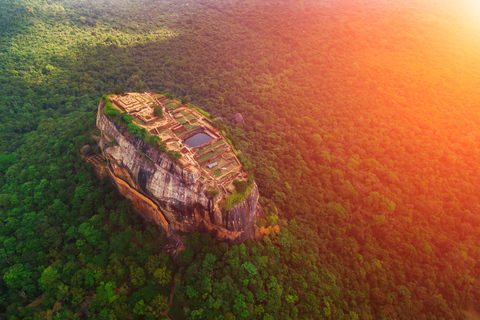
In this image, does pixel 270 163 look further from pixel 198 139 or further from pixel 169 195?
pixel 169 195

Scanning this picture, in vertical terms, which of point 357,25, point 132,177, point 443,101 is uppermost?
point 357,25

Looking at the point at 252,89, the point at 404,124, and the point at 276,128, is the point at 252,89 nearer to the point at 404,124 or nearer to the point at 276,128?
the point at 276,128

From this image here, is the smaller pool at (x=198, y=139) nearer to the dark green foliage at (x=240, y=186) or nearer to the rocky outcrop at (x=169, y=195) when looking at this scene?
the rocky outcrop at (x=169, y=195)

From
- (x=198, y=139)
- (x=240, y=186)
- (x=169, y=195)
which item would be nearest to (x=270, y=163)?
(x=198, y=139)

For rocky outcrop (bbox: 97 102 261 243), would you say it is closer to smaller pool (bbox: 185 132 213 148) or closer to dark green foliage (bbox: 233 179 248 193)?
dark green foliage (bbox: 233 179 248 193)

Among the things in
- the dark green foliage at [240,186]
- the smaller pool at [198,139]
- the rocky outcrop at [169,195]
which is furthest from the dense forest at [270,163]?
the smaller pool at [198,139]

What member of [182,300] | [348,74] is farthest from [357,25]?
[182,300]
